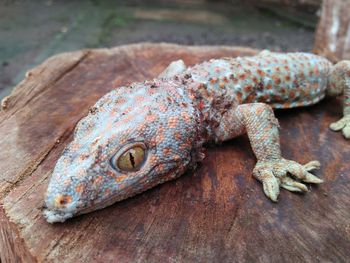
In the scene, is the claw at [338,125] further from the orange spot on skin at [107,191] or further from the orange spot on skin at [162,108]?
the orange spot on skin at [107,191]

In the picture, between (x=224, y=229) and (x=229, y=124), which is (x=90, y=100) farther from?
(x=224, y=229)

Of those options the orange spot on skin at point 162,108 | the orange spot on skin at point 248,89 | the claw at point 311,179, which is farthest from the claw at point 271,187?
the orange spot on skin at point 248,89

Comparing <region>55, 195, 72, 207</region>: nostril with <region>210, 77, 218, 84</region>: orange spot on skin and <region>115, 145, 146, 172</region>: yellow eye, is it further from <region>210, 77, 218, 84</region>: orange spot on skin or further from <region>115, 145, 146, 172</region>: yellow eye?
<region>210, 77, 218, 84</region>: orange spot on skin

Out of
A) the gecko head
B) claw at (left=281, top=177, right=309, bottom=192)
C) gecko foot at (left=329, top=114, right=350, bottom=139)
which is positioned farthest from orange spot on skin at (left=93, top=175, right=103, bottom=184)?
gecko foot at (left=329, top=114, right=350, bottom=139)

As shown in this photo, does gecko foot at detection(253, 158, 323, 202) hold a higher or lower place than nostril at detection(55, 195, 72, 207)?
lower

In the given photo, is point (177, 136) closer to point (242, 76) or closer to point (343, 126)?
point (242, 76)

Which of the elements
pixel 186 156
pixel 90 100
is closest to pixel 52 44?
pixel 90 100

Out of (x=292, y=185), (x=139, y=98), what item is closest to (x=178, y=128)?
(x=139, y=98)
